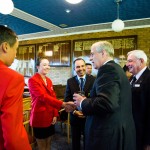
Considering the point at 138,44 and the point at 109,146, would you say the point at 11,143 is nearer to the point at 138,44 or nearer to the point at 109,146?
the point at 109,146

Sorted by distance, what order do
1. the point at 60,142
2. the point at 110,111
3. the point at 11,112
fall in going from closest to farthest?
1. the point at 11,112
2. the point at 110,111
3. the point at 60,142

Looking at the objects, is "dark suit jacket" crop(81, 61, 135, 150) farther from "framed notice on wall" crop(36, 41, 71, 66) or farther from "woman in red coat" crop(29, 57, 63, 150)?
"framed notice on wall" crop(36, 41, 71, 66)

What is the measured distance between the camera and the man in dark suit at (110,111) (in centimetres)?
150

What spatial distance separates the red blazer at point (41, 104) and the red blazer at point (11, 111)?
1289 mm

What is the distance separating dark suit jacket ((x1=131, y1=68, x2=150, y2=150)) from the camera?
1964mm

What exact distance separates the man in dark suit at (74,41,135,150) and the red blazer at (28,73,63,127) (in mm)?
883

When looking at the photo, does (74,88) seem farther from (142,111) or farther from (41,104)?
(142,111)

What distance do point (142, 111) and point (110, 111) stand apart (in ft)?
2.09

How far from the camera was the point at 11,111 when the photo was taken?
1.06m

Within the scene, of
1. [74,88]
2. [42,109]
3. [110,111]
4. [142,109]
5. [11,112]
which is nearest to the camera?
[11,112]

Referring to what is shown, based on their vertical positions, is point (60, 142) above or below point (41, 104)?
below

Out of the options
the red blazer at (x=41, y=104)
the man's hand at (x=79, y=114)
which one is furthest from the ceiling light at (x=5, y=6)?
the man's hand at (x=79, y=114)

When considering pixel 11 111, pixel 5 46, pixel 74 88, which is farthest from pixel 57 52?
pixel 11 111

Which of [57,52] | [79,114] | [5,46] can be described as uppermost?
[57,52]
